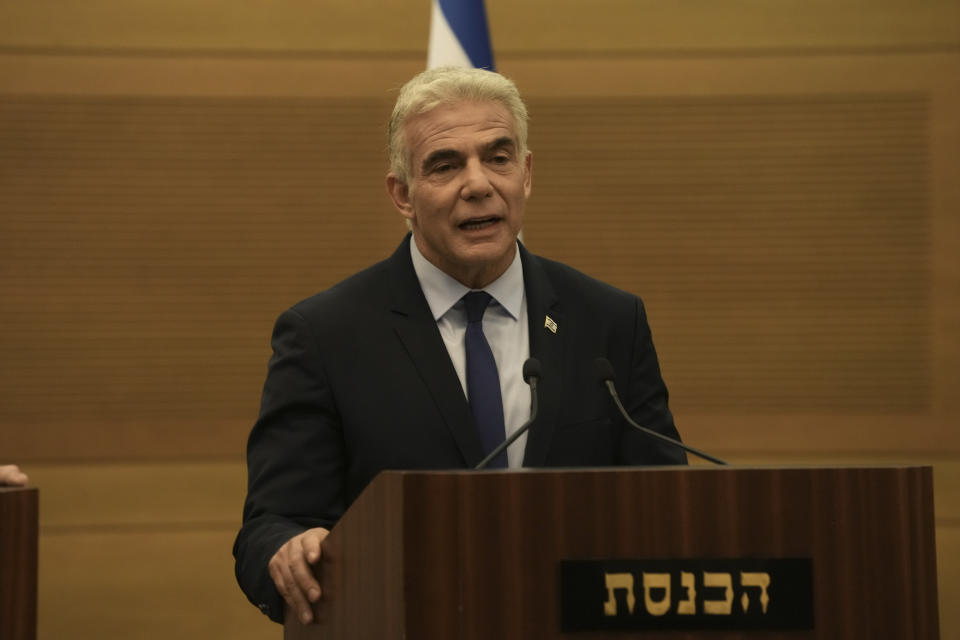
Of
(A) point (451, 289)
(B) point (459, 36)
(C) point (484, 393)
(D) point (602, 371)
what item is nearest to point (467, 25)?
(B) point (459, 36)

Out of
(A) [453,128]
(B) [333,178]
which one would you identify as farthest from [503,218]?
(B) [333,178]

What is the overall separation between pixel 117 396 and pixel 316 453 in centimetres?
264

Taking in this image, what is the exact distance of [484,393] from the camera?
6.33 feet

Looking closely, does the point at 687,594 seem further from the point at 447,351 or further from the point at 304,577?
the point at 447,351

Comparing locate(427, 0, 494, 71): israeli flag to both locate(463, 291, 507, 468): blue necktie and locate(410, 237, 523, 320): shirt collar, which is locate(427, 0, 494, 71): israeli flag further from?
locate(463, 291, 507, 468): blue necktie

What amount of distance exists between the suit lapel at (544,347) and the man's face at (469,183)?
0.34 feet

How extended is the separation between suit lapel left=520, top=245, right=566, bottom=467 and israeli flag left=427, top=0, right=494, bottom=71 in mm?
1778

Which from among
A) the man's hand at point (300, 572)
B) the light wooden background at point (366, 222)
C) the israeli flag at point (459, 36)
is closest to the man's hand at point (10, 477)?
the man's hand at point (300, 572)

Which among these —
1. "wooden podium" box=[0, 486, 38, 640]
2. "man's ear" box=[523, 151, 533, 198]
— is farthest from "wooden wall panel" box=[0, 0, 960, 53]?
"wooden podium" box=[0, 486, 38, 640]

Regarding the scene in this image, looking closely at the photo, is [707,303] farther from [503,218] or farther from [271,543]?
[271,543]

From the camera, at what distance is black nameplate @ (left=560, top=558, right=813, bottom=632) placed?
3.97 feet

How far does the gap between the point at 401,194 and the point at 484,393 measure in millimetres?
488

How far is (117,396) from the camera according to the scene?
4297 millimetres

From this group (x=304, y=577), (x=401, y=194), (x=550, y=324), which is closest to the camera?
(x=304, y=577)
